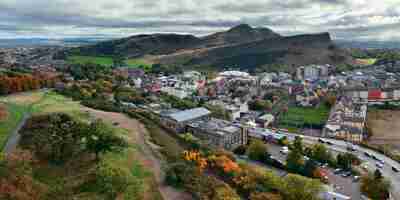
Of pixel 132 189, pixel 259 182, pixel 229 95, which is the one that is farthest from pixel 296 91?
pixel 132 189

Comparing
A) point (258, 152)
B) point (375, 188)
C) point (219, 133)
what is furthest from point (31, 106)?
point (375, 188)

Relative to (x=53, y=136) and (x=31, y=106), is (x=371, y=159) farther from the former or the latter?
(x=31, y=106)

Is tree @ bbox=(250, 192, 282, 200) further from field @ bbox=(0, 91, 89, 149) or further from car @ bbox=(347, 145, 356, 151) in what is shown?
car @ bbox=(347, 145, 356, 151)

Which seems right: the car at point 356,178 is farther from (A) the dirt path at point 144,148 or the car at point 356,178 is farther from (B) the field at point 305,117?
(B) the field at point 305,117

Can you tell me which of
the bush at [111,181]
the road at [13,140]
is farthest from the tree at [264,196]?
the road at [13,140]

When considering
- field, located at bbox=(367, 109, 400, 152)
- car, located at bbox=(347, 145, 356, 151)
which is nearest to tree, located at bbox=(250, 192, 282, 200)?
car, located at bbox=(347, 145, 356, 151)

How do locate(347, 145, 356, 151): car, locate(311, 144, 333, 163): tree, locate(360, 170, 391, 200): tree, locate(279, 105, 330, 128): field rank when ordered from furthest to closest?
locate(279, 105, 330, 128): field < locate(347, 145, 356, 151): car < locate(311, 144, 333, 163): tree < locate(360, 170, 391, 200): tree

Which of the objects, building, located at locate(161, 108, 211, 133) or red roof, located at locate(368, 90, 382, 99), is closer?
building, located at locate(161, 108, 211, 133)
